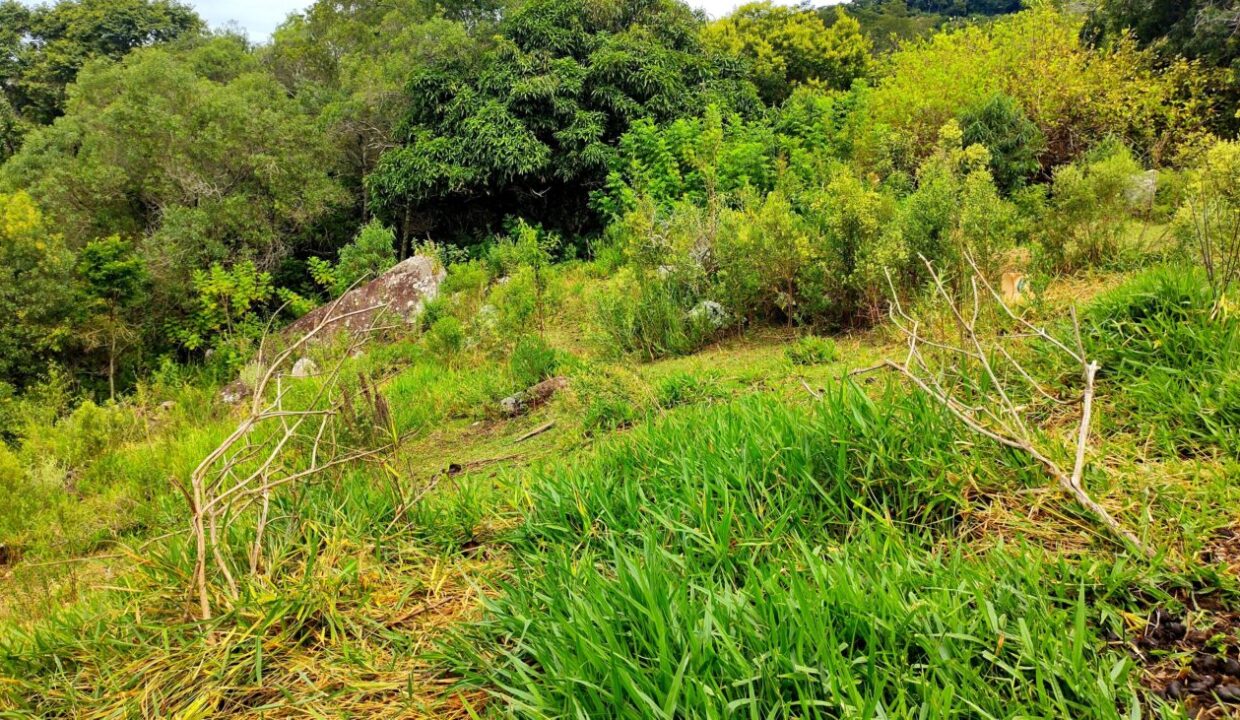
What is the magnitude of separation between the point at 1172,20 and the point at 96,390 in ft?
69.2

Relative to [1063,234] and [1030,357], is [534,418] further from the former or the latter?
[1063,234]

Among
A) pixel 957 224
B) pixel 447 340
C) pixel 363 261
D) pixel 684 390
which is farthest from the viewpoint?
pixel 363 261

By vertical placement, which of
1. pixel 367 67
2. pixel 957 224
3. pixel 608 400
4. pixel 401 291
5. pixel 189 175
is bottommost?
pixel 608 400

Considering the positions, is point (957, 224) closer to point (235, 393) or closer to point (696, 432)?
point (696, 432)

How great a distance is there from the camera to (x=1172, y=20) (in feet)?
42.7

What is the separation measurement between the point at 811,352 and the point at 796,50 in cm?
1583

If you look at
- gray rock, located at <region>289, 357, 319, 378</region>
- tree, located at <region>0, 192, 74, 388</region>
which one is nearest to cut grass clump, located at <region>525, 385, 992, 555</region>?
gray rock, located at <region>289, 357, 319, 378</region>

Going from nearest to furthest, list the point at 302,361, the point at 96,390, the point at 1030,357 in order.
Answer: the point at 1030,357 → the point at 302,361 → the point at 96,390

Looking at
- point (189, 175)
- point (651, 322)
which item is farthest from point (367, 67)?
point (651, 322)

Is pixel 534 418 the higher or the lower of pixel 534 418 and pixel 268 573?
the lower

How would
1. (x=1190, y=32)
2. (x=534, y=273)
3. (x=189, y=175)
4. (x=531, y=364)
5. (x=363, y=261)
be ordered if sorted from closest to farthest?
(x=531, y=364) < (x=534, y=273) < (x=363, y=261) < (x=1190, y=32) < (x=189, y=175)

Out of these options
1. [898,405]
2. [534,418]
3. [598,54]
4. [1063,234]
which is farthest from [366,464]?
[598,54]

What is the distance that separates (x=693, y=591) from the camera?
1.73 metres

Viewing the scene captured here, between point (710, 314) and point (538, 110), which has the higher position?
point (538, 110)
